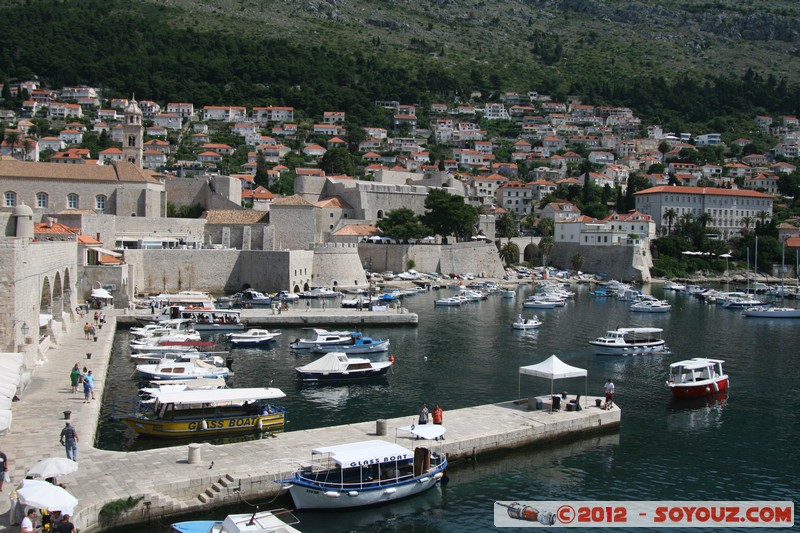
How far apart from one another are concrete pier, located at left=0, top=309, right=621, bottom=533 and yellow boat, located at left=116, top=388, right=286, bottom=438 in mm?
1098

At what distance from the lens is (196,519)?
1122cm

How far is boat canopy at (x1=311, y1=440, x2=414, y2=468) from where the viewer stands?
1234 centimetres

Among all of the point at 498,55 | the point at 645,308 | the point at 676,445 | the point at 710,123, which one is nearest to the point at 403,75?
the point at 498,55

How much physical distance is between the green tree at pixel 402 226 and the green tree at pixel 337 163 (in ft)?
80.8

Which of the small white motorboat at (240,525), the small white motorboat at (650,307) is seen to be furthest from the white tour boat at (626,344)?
the small white motorboat at (240,525)

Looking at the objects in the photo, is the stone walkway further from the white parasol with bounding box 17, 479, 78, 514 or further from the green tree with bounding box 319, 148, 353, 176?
the green tree with bounding box 319, 148, 353, 176

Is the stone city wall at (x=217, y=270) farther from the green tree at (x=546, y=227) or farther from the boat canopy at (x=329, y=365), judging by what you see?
the green tree at (x=546, y=227)

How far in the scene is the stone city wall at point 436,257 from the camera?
178 feet

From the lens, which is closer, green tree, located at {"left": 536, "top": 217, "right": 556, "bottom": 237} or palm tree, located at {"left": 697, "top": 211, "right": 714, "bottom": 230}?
green tree, located at {"left": 536, "top": 217, "right": 556, "bottom": 237}

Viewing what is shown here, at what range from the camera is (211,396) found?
15945 mm

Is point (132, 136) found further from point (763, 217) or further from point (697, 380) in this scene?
point (763, 217)

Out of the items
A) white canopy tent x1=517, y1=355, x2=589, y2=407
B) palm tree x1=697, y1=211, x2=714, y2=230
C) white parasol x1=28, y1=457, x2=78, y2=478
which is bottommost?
white parasol x1=28, y1=457, x2=78, y2=478

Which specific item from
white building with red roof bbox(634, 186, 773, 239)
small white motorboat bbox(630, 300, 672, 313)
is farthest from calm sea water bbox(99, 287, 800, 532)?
white building with red roof bbox(634, 186, 773, 239)

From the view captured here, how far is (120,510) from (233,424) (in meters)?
5.25
